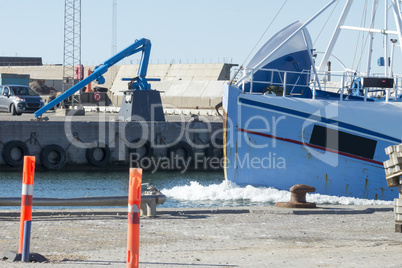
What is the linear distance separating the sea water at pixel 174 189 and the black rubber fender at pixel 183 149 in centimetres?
150

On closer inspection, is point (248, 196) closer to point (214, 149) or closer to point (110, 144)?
point (110, 144)

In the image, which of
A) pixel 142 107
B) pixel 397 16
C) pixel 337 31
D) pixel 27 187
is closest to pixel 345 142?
pixel 397 16

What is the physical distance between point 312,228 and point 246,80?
31.9 ft

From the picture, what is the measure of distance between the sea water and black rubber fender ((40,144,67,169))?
2.01 ft

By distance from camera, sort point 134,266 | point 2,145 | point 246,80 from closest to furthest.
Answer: point 134,266
point 246,80
point 2,145

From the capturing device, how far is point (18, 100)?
4347cm

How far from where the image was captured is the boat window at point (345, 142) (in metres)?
20.0

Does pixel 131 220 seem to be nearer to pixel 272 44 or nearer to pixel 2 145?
pixel 272 44

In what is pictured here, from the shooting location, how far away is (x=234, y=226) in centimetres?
1223

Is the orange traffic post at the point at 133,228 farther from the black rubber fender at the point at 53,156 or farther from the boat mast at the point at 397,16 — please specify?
the black rubber fender at the point at 53,156

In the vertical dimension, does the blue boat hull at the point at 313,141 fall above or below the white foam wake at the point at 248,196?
above

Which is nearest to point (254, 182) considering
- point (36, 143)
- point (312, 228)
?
point (312, 228)

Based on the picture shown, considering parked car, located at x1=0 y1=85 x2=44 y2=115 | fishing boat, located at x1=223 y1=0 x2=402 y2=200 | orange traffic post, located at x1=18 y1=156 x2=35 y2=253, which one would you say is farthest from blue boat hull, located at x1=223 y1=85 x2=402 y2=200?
parked car, located at x1=0 y1=85 x2=44 y2=115

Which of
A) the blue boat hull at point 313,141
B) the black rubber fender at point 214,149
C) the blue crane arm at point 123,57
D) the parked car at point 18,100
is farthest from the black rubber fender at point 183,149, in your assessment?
the blue boat hull at point 313,141
